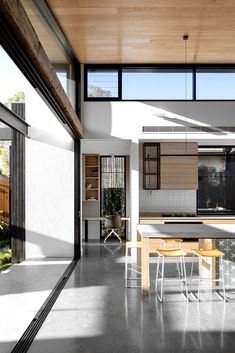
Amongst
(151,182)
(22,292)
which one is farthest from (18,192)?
(151,182)

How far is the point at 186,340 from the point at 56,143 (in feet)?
16.7

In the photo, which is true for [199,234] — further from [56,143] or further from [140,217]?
[56,143]

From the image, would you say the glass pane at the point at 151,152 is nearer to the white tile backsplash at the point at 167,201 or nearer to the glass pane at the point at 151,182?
the glass pane at the point at 151,182

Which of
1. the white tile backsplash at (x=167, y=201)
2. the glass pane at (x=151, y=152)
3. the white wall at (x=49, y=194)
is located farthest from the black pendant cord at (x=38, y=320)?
the glass pane at (x=151, y=152)

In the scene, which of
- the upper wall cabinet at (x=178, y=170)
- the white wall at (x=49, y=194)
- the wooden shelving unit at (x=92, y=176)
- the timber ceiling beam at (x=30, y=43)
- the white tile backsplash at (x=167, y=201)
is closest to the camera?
the timber ceiling beam at (x=30, y=43)

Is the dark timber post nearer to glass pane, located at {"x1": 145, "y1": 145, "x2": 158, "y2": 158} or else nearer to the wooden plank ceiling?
the wooden plank ceiling

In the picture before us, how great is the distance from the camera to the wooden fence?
30.0ft

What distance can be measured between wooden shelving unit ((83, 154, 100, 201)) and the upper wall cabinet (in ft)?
7.61

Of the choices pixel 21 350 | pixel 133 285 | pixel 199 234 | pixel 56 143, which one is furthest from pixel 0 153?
pixel 21 350

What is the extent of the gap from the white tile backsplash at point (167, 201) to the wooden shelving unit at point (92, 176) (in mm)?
1671

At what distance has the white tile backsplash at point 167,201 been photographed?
8.24 meters

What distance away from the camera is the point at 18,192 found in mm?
7246

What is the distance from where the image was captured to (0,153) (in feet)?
34.9

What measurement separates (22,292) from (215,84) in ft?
17.4
